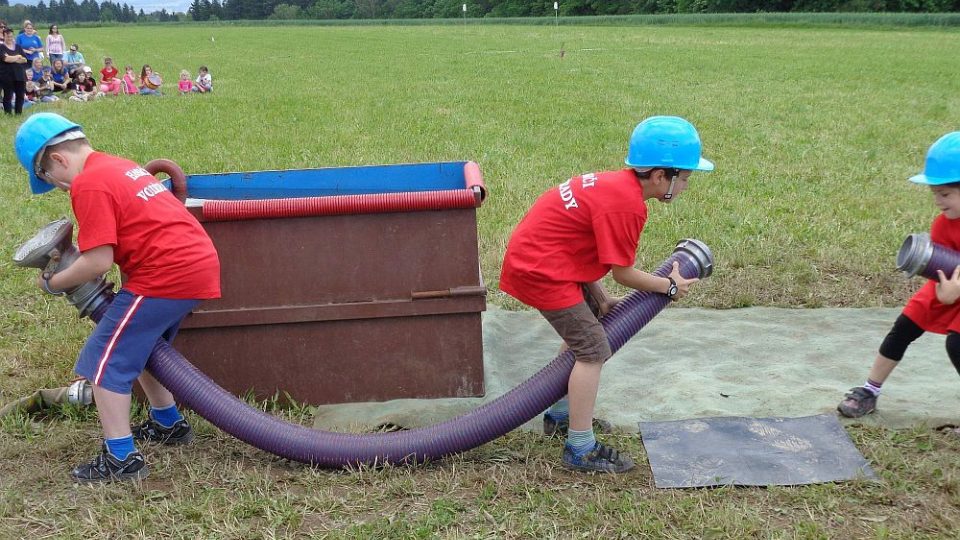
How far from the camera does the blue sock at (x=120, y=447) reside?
11.0ft

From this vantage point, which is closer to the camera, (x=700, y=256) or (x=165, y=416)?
(x=700, y=256)

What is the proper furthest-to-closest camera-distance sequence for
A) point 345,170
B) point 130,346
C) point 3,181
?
1. point 3,181
2. point 345,170
3. point 130,346

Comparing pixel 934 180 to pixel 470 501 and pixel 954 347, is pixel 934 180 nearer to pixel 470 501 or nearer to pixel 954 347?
pixel 954 347

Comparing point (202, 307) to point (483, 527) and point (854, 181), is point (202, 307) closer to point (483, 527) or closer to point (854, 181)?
point (483, 527)

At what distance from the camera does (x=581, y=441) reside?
11.2 ft

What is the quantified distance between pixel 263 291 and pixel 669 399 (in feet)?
5.80

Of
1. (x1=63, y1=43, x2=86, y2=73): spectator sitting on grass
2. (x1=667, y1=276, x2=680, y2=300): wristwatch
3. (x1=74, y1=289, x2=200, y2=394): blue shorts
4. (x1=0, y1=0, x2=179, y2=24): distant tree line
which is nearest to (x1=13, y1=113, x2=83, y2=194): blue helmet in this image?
(x1=74, y1=289, x2=200, y2=394): blue shorts

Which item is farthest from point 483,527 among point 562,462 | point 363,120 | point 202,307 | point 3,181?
point 363,120

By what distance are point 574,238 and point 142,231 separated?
4.91ft

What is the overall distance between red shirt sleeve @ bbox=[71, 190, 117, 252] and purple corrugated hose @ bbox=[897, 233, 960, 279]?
274 cm

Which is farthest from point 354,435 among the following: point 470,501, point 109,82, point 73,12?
point 73,12

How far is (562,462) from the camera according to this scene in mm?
3461

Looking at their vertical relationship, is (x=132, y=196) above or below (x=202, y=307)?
above

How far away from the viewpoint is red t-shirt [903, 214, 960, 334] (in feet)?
11.1
